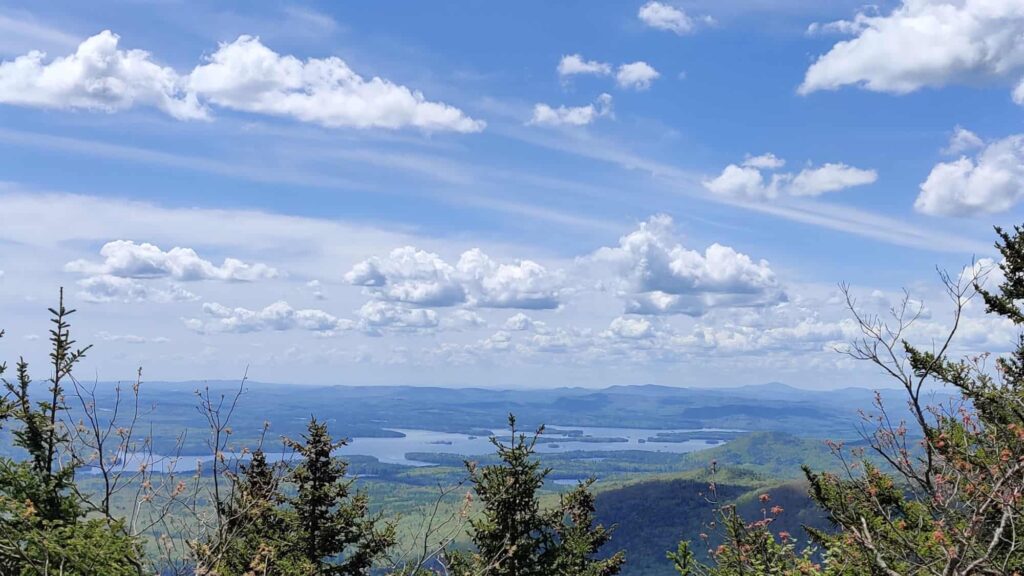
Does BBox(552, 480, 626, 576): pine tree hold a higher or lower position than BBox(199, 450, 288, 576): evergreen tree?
lower

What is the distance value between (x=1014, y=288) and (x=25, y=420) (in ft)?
95.2

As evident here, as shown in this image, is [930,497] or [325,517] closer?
[930,497]

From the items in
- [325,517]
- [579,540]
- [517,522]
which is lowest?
[579,540]

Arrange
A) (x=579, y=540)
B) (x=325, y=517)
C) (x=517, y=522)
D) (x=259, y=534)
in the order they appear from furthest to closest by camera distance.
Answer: (x=325, y=517) < (x=579, y=540) < (x=259, y=534) < (x=517, y=522)

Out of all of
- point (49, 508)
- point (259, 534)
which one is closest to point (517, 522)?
point (259, 534)

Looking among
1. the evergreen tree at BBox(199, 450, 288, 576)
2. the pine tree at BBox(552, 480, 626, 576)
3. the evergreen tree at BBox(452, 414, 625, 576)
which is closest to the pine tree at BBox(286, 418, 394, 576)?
the evergreen tree at BBox(199, 450, 288, 576)

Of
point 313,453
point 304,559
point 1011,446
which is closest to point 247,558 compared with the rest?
point 304,559

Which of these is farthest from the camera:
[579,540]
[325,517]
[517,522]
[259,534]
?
[325,517]

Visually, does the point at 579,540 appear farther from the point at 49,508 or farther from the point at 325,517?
the point at 49,508

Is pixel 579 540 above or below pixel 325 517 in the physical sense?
below

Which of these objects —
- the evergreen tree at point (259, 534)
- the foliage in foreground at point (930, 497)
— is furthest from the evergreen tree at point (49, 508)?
the foliage in foreground at point (930, 497)

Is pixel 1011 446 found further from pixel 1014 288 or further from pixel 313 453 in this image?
pixel 313 453

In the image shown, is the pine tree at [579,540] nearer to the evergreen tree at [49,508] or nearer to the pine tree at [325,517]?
the pine tree at [325,517]

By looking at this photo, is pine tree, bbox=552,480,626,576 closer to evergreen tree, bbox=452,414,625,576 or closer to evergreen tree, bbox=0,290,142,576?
evergreen tree, bbox=452,414,625,576
